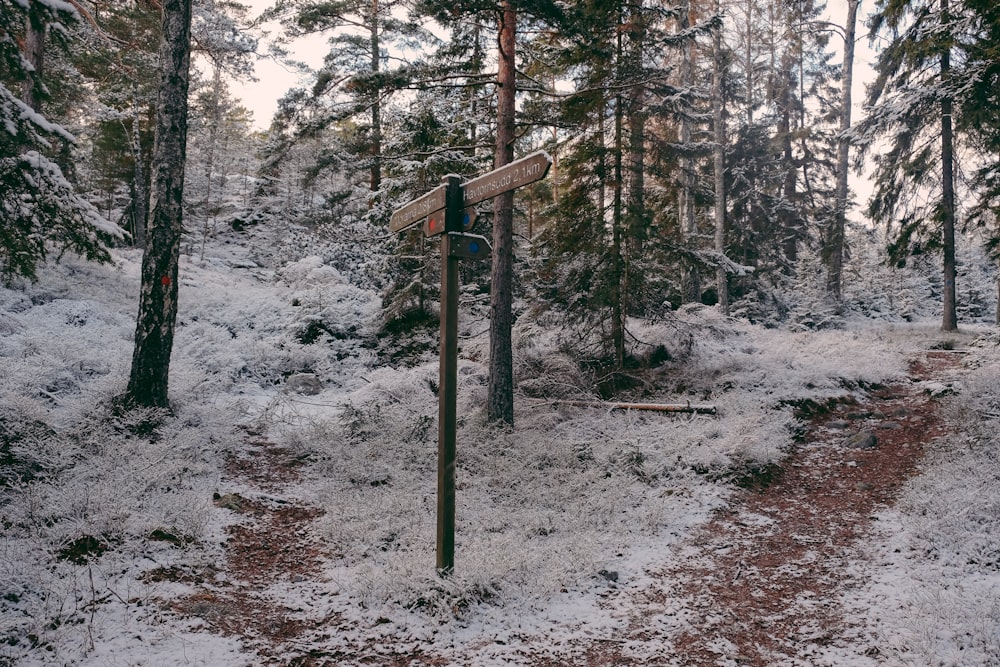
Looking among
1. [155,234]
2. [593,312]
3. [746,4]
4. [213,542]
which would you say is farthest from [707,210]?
[213,542]

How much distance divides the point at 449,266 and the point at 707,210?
76.1 ft

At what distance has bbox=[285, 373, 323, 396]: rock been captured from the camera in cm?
1270

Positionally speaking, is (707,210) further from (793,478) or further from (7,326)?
(7,326)

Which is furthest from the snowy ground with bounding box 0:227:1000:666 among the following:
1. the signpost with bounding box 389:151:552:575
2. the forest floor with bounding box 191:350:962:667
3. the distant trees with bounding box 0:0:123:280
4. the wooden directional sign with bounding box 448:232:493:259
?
the wooden directional sign with bounding box 448:232:493:259

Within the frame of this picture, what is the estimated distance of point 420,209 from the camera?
548cm

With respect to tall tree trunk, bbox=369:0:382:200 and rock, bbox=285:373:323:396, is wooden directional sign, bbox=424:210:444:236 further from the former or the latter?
tall tree trunk, bbox=369:0:382:200

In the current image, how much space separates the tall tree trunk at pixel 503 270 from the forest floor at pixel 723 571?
392 cm

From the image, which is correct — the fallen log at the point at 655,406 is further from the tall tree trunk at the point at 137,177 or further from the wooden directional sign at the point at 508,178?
the tall tree trunk at the point at 137,177

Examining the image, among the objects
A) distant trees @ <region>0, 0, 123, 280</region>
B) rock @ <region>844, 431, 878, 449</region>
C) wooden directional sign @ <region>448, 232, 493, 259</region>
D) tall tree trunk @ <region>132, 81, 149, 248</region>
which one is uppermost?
tall tree trunk @ <region>132, 81, 149, 248</region>

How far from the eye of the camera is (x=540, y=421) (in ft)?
34.6

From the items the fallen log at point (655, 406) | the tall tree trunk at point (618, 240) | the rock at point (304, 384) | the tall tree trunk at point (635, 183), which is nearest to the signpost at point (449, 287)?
the fallen log at point (655, 406)

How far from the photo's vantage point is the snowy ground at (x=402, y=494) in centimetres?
446

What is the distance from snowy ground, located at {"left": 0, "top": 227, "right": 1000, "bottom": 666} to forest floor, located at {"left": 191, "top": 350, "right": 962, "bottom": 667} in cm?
12

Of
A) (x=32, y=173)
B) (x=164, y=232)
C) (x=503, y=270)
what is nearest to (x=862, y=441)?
(x=503, y=270)
